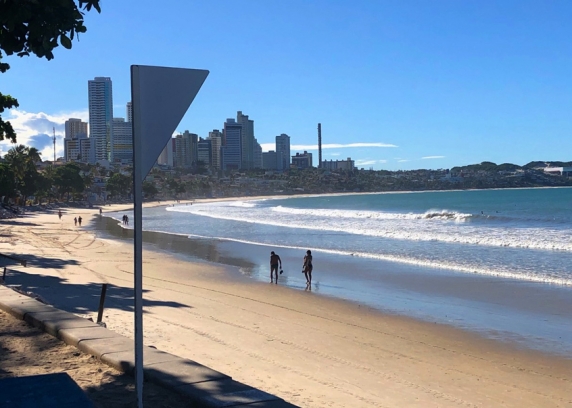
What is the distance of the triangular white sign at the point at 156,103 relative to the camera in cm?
312

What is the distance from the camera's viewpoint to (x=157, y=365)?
4844mm

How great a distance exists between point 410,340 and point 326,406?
4.54m

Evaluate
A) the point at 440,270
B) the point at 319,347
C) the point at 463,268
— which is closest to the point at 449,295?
the point at 440,270

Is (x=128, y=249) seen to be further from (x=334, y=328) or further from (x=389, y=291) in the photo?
(x=334, y=328)

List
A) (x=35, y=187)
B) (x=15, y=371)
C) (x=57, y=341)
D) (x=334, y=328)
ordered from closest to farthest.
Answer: (x=15, y=371) < (x=57, y=341) < (x=334, y=328) < (x=35, y=187)

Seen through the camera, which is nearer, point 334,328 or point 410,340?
point 410,340

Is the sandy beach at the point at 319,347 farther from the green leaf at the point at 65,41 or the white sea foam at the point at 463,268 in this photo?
the white sea foam at the point at 463,268

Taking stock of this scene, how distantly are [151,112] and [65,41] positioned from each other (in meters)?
2.52

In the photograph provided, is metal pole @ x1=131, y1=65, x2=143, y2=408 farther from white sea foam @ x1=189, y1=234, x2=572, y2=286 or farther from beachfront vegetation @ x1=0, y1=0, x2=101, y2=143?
white sea foam @ x1=189, y1=234, x2=572, y2=286

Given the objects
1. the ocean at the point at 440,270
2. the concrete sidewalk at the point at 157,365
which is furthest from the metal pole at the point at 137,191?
the ocean at the point at 440,270

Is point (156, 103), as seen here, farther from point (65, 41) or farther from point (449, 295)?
point (449, 295)

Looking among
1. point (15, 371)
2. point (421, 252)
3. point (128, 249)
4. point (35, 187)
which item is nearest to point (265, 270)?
point (421, 252)

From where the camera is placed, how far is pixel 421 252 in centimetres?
2553

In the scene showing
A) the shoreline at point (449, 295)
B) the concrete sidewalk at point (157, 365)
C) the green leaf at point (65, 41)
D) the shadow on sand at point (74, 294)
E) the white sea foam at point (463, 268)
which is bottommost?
the shoreline at point (449, 295)
